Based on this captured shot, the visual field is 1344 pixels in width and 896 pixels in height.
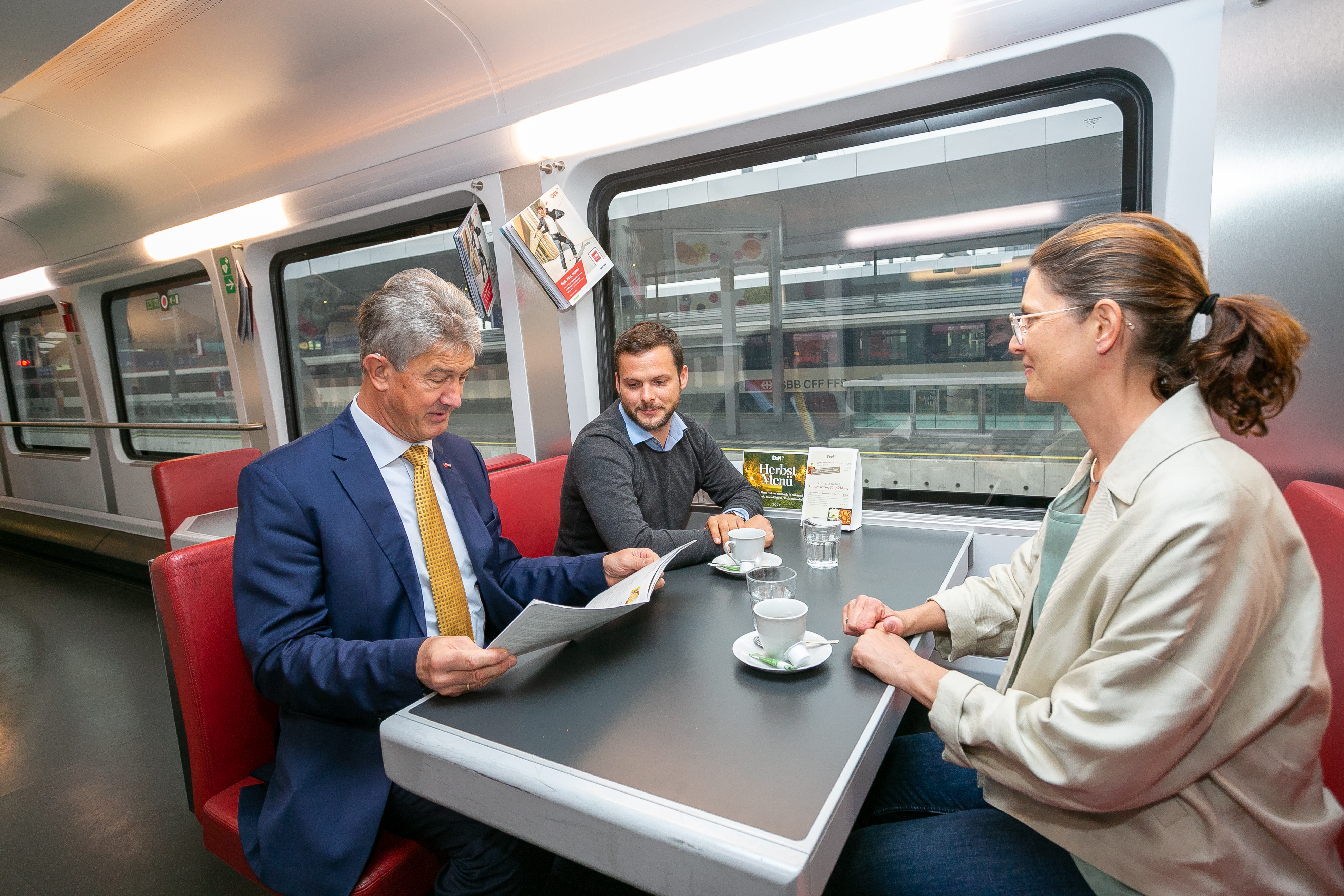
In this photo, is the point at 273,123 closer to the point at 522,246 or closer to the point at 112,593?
the point at 522,246

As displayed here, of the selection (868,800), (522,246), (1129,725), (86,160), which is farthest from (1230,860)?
(86,160)

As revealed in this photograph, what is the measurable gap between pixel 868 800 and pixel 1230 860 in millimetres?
677

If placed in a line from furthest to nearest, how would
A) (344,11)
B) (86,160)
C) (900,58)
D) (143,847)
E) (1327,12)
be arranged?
(86,160), (344,11), (143,847), (900,58), (1327,12)

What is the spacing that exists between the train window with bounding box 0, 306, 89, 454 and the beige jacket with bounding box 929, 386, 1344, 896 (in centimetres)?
717

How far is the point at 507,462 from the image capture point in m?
2.66

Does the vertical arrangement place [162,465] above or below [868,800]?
above

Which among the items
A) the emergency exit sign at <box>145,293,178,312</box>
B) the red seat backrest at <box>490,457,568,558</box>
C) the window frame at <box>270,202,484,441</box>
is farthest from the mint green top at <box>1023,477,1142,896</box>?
the emergency exit sign at <box>145,293,178,312</box>

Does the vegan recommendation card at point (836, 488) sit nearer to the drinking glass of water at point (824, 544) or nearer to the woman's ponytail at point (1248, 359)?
the drinking glass of water at point (824, 544)

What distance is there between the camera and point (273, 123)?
3.33 m

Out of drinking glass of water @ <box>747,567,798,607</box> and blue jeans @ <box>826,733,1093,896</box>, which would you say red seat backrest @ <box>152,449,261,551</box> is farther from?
blue jeans @ <box>826,733,1093,896</box>

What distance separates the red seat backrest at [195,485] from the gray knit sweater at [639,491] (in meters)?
1.55

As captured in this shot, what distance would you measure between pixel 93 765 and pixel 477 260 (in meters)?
2.47

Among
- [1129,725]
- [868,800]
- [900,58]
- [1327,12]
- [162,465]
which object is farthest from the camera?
[162,465]

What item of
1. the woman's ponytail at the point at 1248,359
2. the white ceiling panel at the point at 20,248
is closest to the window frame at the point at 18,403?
the white ceiling panel at the point at 20,248
